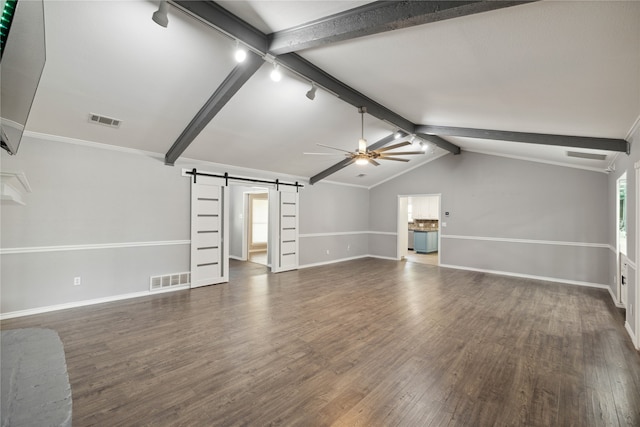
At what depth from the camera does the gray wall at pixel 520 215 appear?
6102 millimetres

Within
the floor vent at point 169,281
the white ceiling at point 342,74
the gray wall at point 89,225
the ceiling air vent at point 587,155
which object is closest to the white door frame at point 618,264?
the ceiling air vent at point 587,155

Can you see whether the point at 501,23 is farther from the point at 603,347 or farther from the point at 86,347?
the point at 86,347

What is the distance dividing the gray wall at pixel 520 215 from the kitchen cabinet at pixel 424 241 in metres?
2.20

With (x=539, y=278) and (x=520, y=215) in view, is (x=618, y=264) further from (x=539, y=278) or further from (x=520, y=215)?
(x=520, y=215)

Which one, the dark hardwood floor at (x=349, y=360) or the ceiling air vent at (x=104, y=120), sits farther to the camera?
the ceiling air vent at (x=104, y=120)

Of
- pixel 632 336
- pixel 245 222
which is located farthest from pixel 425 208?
pixel 632 336

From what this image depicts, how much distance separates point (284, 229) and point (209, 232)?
1.99 meters

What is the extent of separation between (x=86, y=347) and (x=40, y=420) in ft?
9.54

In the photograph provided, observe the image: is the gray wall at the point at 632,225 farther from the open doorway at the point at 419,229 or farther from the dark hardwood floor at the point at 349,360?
the open doorway at the point at 419,229

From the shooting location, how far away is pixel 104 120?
400cm

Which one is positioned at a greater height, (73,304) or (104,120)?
(104,120)

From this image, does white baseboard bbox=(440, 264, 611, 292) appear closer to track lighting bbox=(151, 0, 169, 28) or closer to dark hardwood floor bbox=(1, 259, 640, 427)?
dark hardwood floor bbox=(1, 259, 640, 427)

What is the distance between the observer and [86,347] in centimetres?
312

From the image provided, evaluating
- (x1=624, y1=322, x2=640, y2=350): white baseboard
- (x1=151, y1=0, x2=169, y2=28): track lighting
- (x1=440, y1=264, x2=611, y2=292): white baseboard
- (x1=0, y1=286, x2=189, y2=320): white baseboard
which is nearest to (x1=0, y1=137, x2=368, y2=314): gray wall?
(x1=0, y1=286, x2=189, y2=320): white baseboard
